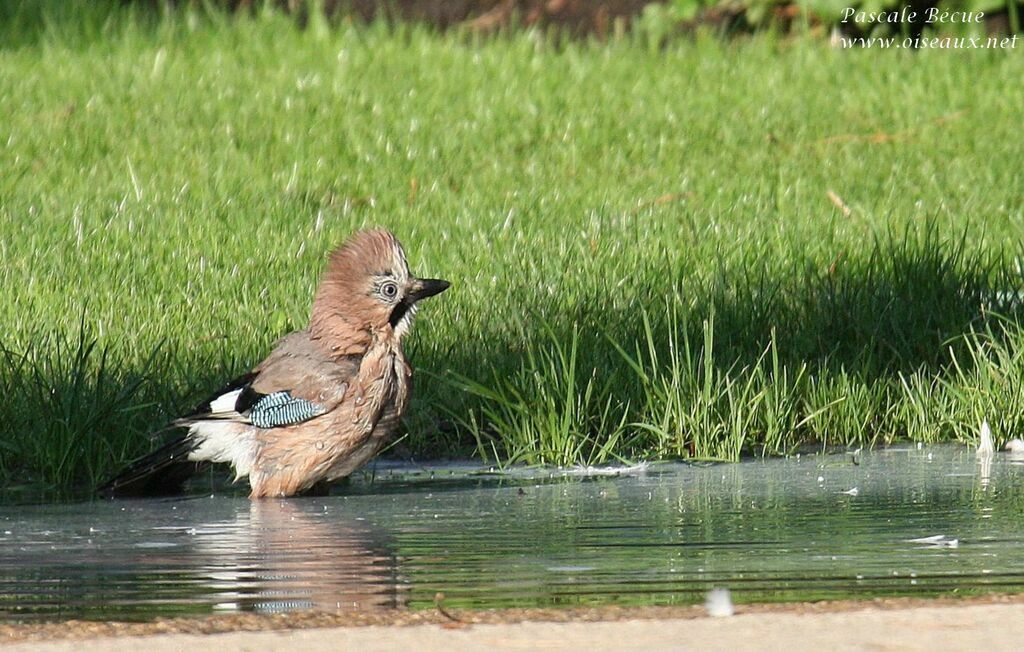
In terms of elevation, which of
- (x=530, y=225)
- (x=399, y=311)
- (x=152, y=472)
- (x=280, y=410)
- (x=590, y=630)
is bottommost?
(x=590, y=630)

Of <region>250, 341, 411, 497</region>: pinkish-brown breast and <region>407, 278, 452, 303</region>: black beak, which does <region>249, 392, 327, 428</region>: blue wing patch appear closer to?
<region>250, 341, 411, 497</region>: pinkish-brown breast

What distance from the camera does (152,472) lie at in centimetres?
608

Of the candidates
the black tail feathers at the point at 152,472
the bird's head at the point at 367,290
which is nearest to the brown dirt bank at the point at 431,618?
the black tail feathers at the point at 152,472

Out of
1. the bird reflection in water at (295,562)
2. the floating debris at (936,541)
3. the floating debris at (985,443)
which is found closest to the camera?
the bird reflection in water at (295,562)

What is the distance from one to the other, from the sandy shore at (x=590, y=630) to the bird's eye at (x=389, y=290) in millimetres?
2518

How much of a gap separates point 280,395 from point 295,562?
141cm

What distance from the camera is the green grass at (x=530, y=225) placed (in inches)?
265

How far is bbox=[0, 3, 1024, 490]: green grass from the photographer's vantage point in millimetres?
6727

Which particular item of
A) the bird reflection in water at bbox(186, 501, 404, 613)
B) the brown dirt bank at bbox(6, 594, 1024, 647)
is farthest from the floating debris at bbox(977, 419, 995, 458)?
the brown dirt bank at bbox(6, 594, 1024, 647)

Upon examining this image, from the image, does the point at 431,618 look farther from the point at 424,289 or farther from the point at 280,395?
the point at 424,289

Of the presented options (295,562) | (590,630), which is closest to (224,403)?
(295,562)

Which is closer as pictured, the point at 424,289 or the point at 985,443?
the point at 424,289

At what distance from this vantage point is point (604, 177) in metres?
10.3

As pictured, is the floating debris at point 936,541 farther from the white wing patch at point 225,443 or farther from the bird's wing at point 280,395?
the white wing patch at point 225,443
